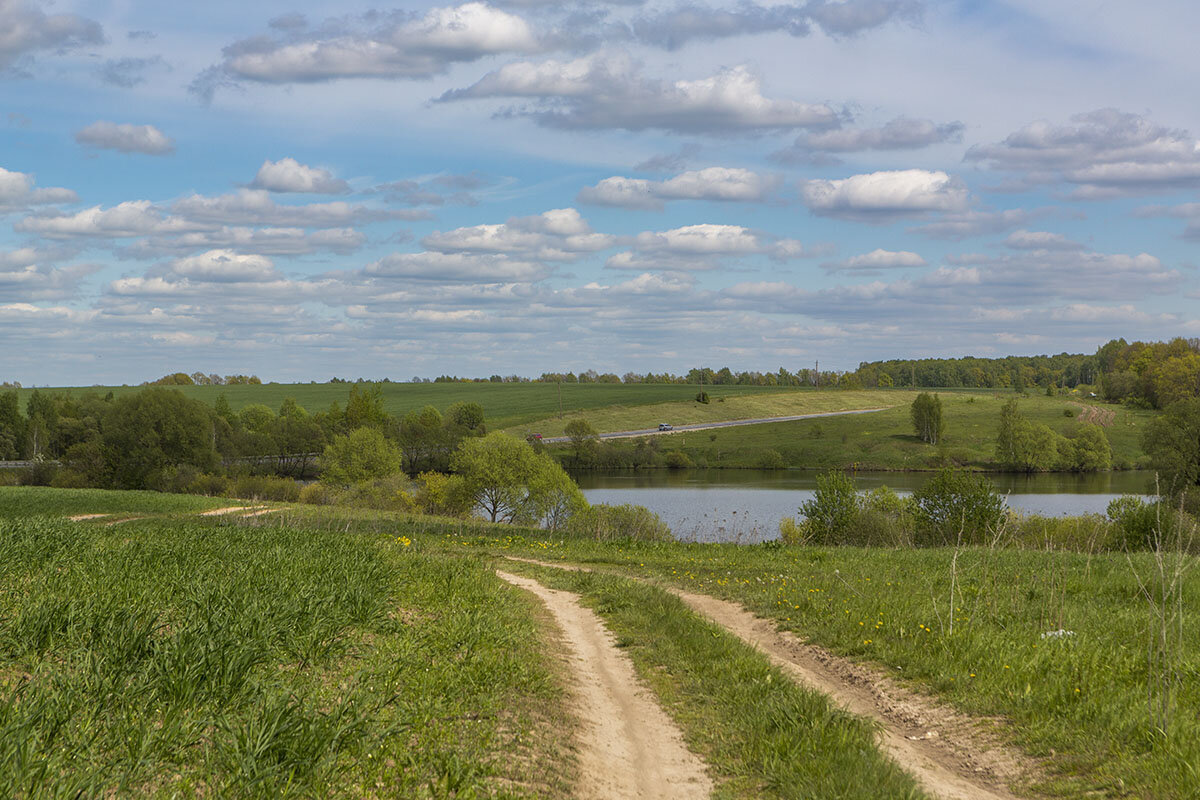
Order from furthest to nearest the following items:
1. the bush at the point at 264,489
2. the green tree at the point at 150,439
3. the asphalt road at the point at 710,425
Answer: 1. the asphalt road at the point at 710,425
2. the green tree at the point at 150,439
3. the bush at the point at 264,489

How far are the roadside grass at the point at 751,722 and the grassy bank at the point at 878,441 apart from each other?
327ft

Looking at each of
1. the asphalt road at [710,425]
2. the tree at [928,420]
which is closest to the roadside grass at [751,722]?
the asphalt road at [710,425]

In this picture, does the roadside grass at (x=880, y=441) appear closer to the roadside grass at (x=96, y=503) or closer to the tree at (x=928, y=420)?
the tree at (x=928, y=420)

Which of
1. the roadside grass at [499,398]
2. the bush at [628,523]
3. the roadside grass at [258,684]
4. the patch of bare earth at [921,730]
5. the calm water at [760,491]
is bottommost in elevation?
the calm water at [760,491]

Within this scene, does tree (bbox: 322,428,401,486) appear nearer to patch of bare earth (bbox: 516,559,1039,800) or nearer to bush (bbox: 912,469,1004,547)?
bush (bbox: 912,469,1004,547)

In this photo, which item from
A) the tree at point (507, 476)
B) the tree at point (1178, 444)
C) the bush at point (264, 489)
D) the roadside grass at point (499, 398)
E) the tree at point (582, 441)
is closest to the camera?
the tree at point (1178, 444)

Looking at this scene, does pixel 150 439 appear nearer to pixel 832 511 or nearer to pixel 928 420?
pixel 832 511

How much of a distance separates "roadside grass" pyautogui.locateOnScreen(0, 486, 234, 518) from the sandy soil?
79.5 feet

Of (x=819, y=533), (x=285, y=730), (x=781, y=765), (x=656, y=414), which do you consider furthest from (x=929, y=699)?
(x=656, y=414)

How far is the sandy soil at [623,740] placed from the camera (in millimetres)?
5941

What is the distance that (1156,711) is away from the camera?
275 inches

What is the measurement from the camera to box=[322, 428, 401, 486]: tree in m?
74.4

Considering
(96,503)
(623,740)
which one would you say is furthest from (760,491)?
(623,740)

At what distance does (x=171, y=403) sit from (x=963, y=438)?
93969 millimetres
